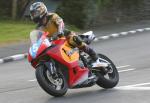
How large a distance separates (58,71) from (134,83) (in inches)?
74.8

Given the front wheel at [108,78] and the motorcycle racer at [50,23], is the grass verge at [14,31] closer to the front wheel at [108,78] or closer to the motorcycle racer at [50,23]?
the front wheel at [108,78]

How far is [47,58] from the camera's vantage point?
9992 mm

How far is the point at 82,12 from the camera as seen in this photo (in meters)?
29.4

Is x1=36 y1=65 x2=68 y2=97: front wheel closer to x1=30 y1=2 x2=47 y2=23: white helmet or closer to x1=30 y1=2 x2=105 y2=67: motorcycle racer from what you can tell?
x1=30 y1=2 x2=105 y2=67: motorcycle racer

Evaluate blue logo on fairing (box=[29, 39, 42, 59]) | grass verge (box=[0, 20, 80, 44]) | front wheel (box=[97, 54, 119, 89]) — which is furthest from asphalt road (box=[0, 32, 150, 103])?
grass verge (box=[0, 20, 80, 44])

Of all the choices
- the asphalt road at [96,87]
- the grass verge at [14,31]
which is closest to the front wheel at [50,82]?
the asphalt road at [96,87]

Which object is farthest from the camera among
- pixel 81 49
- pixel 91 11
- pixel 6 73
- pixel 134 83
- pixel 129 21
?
pixel 129 21

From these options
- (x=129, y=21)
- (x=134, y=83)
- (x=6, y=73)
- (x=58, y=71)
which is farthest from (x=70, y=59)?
(x=129, y=21)

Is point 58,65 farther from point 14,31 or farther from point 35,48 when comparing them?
point 14,31

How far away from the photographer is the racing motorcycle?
9.88 metres

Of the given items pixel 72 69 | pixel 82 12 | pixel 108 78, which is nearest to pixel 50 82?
pixel 72 69

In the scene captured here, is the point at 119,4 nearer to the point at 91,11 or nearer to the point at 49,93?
the point at 91,11

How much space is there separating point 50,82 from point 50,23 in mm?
1096

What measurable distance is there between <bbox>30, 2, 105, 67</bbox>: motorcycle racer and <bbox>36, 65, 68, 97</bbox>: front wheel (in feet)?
2.37
